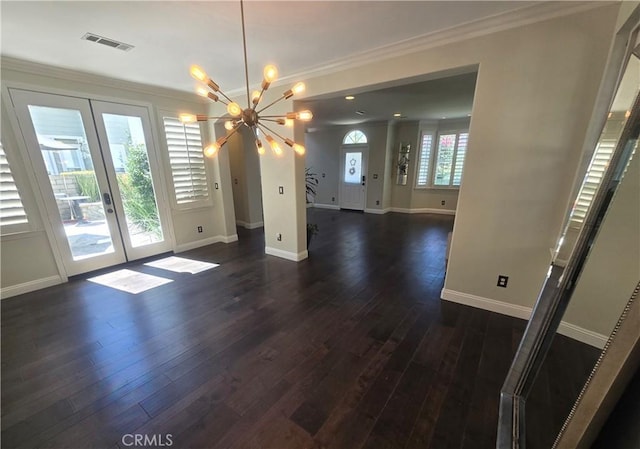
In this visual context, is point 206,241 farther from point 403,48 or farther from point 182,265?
point 403,48

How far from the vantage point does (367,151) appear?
24.8ft

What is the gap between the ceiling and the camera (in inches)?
73.4

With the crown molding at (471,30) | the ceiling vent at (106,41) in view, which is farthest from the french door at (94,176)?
the crown molding at (471,30)

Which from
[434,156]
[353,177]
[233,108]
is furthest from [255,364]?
[434,156]

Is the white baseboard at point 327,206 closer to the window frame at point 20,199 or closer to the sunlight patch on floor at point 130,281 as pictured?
the sunlight patch on floor at point 130,281

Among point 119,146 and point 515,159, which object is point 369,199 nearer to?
point 515,159

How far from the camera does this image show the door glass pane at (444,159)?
710 centimetres

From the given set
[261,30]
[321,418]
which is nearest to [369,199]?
[261,30]

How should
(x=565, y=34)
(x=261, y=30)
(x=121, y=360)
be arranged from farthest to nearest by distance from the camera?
(x=261, y=30), (x=121, y=360), (x=565, y=34)

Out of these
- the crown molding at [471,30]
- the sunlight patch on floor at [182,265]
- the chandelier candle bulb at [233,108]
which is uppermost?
the crown molding at [471,30]

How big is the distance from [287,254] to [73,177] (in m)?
3.07

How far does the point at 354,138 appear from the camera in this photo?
25.6 feet

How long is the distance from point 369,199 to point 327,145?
237 centimetres

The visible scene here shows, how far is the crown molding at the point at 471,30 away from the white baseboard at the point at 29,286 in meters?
4.40
